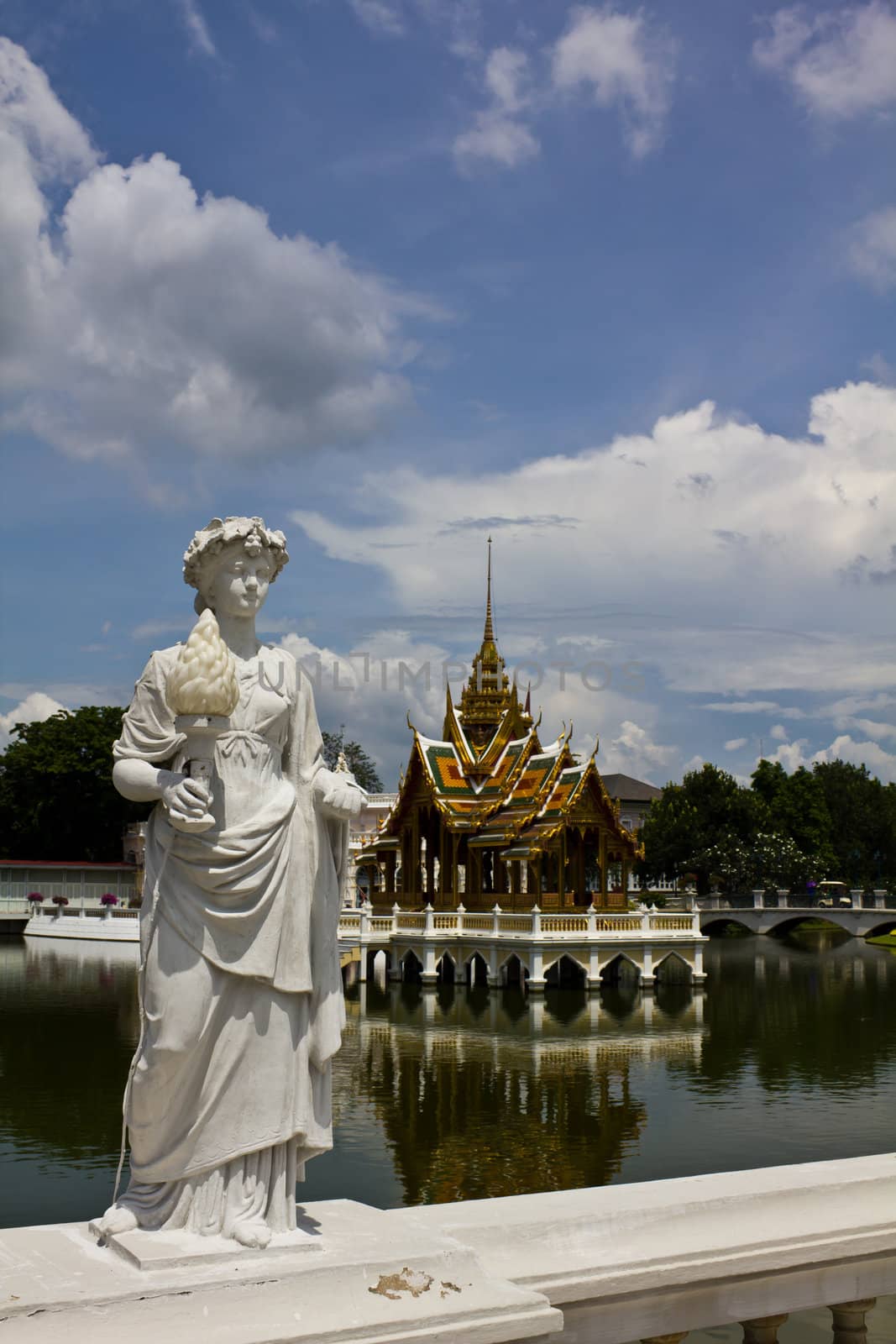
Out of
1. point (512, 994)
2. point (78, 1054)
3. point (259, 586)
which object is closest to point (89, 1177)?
point (78, 1054)

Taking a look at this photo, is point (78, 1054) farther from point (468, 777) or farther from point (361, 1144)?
point (468, 777)

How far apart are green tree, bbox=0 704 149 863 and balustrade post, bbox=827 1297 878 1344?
156 ft

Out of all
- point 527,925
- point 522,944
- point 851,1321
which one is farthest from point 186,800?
point 527,925

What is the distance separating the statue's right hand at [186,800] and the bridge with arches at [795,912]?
42570 millimetres

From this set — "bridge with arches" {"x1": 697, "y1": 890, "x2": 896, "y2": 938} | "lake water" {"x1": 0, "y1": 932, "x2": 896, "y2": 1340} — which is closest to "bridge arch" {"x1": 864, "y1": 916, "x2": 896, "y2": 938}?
"bridge with arches" {"x1": 697, "y1": 890, "x2": 896, "y2": 938}

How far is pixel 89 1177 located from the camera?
10.2 meters

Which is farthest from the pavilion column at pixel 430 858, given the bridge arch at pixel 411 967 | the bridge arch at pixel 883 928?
the bridge arch at pixel 883 928

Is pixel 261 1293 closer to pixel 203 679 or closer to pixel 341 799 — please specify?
pixel 341 799

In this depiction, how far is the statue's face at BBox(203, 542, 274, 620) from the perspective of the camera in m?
4.06

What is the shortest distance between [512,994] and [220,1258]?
22.6 meters

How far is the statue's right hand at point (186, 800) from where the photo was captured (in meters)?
3.56

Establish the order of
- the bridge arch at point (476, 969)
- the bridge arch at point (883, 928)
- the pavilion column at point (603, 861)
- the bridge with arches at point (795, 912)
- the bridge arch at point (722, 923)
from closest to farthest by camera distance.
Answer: the bridge arch at point (476, 969) → the pavilion column at point (603, 861) → the bridge arch at point (883, 928) → the bridge with arches at point (795, 912) → the bridge arch at point (722, 923)

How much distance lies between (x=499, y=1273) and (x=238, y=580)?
2282 millimetres

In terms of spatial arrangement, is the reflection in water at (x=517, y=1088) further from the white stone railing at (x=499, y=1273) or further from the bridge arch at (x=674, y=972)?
the white stone railing at (x=499, y=1273)
